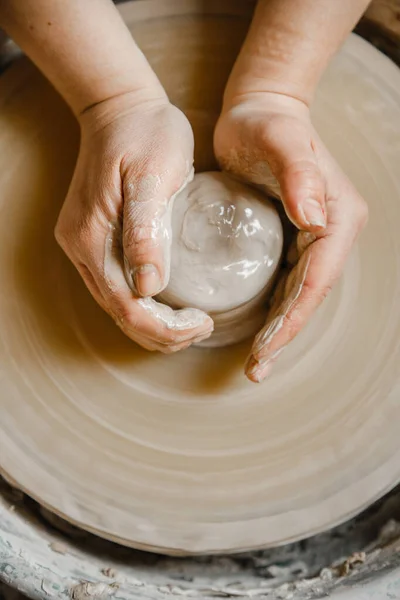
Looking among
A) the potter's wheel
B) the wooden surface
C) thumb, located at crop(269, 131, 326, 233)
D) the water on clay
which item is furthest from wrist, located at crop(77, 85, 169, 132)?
the water on clay

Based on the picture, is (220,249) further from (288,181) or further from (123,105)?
(123,105)

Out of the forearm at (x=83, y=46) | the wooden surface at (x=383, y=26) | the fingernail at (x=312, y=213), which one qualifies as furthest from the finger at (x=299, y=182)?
the wooden surface at (x=383, y=26)

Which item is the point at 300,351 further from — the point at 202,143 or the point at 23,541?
the point at 23,541

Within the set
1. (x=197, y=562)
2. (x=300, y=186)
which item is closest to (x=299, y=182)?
(x=300, y=186)

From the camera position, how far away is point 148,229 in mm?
1232

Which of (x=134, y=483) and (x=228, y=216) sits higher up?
(x=228, y=216)

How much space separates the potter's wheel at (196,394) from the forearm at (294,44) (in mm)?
116

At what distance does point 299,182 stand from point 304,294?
26cm

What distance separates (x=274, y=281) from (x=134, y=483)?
582 mm

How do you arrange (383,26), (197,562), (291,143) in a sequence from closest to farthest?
(291,143) < (197,562) < (383,26)

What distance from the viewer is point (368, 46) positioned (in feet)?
5.32

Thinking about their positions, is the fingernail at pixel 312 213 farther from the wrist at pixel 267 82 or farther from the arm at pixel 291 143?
the wrist at pixel 267 82

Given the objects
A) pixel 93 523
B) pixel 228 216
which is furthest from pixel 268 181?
pixel 93 523

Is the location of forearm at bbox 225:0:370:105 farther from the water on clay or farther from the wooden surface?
the water on clay
